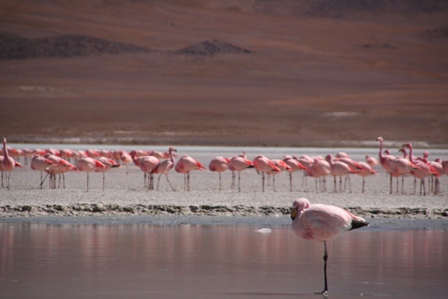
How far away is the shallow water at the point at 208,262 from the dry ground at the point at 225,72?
183 feet

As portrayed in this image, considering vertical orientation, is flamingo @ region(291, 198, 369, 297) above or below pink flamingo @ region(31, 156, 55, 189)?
below

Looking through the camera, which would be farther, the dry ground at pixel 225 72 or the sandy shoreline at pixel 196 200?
the dry ground at pixel 225 72

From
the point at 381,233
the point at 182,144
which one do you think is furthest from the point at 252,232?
the point at 182,144

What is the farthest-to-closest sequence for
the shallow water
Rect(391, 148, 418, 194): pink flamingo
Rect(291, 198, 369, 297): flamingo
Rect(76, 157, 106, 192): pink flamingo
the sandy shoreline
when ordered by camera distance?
1. Rect(76, 157, 106, 192): pink flamingo
2. Rect(391, 148, 418, 194): pink flamingo
3. the sandy shoreline
4. Rect(291, 198, 369, 297): flamingo
5. the shallow water

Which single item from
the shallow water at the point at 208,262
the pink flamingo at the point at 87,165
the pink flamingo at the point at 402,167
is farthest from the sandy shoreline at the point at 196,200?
the shallow water at the point at 208,262

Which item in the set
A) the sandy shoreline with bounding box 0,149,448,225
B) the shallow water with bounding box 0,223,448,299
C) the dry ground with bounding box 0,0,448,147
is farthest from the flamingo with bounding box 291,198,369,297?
the dry ground with bounding box 0,0,448,147

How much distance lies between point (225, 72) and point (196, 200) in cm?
8308

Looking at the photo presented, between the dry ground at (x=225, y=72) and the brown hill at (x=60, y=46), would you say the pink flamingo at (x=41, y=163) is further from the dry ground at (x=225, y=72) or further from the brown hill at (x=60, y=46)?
the brown hill at (x=60, y=46)

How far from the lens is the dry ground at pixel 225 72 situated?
76438 mm

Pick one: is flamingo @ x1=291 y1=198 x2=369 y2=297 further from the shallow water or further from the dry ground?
the dry ground

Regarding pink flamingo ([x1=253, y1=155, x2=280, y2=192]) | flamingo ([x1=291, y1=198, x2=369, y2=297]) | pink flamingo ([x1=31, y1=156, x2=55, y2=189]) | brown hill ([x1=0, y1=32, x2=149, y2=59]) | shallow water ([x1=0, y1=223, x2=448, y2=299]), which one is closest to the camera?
shallow water ([x1=0, y1=223, x2=448, y2=299])

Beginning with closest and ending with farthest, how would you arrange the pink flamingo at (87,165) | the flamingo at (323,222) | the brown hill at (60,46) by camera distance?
the flamingo at (323,222), the pink flamingo at (87,165), the brown hill at (60,46)

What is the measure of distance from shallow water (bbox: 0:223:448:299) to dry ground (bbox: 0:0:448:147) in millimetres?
55706

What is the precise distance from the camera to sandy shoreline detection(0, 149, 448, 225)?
13.9m
